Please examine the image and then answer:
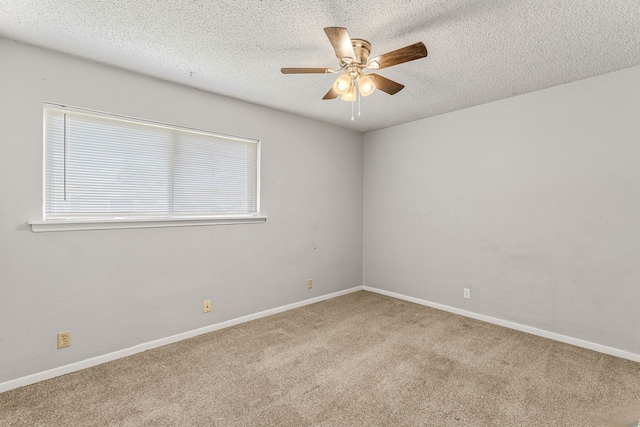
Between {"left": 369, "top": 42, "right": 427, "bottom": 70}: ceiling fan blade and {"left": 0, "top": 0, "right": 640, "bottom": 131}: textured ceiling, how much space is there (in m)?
0.24

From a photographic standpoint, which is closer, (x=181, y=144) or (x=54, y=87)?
(x=54, y=87)

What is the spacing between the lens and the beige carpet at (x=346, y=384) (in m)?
1.87

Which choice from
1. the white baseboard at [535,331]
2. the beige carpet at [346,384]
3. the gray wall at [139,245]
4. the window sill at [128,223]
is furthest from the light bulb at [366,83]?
the white baseboard at [535,331]

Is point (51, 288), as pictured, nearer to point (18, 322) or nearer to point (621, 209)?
point (18, 322)

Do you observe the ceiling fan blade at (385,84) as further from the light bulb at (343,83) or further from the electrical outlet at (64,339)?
the electrical outlet at (64,339)

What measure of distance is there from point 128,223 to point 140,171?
1.56 ft

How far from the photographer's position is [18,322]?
2.18 meters

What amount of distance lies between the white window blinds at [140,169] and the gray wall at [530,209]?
2167 mm

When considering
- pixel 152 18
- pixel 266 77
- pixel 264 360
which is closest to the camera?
pixel 152 18

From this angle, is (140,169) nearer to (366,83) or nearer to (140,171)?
(140,171)

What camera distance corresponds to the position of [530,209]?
3137 mm

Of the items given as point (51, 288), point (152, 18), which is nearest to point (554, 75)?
point (152, 18)

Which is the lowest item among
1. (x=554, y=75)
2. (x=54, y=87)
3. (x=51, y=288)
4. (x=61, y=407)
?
(x=61, y=407)

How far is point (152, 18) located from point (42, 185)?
4.79 feet
